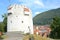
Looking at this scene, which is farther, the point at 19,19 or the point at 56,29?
the point at 56,29

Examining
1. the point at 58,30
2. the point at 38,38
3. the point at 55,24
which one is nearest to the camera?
the point at 38,38

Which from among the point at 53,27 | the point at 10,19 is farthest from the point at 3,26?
the point at 53,27

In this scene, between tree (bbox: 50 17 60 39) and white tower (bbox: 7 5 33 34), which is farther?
tree (bbox: 50 17 60 39)

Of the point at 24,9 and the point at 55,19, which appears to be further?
the point at 55,19

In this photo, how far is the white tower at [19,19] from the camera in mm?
43562

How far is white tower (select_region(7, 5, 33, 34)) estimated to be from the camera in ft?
143

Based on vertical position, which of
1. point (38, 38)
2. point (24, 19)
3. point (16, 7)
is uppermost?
point (16, 7)

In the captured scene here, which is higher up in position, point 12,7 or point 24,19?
point 12,7

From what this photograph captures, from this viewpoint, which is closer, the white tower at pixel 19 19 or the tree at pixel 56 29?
the white tower at pixel 19 19

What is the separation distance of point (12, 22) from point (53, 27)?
615 inches

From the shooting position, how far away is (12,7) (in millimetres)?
44750

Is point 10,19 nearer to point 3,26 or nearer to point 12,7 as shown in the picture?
point 12,7

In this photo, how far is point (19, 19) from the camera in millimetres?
43750

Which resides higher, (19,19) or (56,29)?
(19,19)
